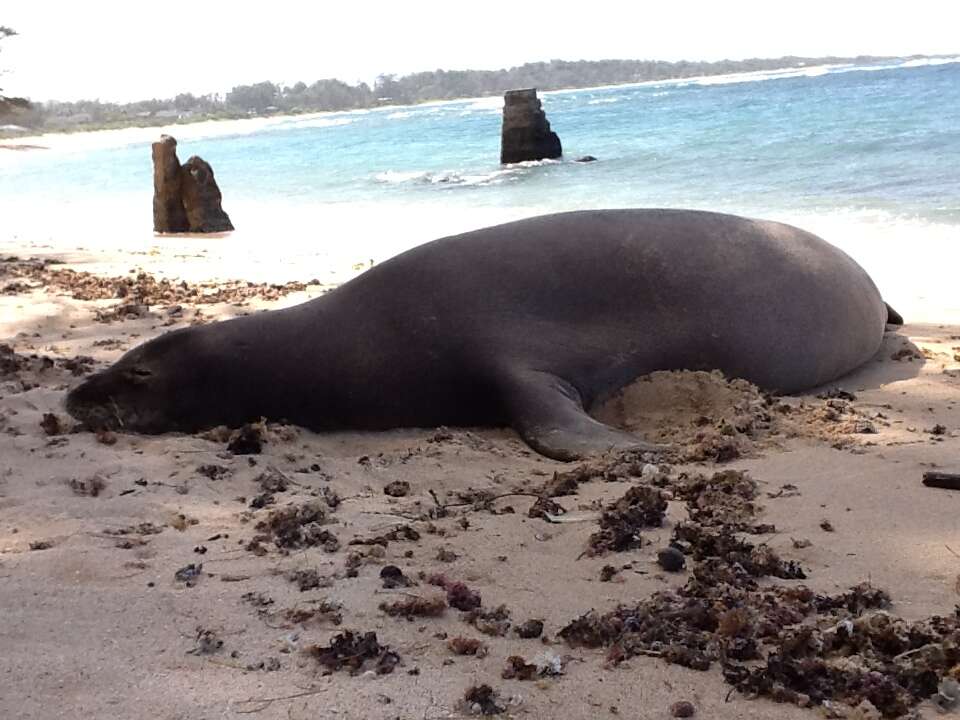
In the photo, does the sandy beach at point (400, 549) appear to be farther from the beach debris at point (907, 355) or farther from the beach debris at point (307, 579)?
the beach debris at point (907, 355)

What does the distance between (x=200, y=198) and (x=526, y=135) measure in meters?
15.1

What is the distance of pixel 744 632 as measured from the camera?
2420mm

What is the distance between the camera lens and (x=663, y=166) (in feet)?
76.8

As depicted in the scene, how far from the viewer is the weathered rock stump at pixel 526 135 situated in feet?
101

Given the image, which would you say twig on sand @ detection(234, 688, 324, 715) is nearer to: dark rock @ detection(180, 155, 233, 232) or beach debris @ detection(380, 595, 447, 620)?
beach debris @ detection(380, 595, 447, 620)

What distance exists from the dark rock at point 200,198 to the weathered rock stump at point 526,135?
14.5 m

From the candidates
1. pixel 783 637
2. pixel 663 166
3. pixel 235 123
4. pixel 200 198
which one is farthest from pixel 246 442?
pixel 235 123

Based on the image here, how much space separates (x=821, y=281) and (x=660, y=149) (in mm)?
23467

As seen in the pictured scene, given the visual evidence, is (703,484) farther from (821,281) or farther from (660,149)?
(660,149)

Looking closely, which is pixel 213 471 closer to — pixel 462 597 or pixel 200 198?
pixel 462 597

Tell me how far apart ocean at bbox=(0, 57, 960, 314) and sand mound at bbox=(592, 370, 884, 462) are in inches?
133

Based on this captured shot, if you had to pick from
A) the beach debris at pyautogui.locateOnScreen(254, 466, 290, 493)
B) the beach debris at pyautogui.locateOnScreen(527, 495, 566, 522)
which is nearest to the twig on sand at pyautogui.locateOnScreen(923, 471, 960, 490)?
the beach debris at pyautogui.locateOnScreen(527, 495, 566, 522)

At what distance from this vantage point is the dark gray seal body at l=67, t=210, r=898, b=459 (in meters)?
4.76

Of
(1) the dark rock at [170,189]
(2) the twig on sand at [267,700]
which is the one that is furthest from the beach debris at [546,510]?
(1) the dark rock at [170,189]
